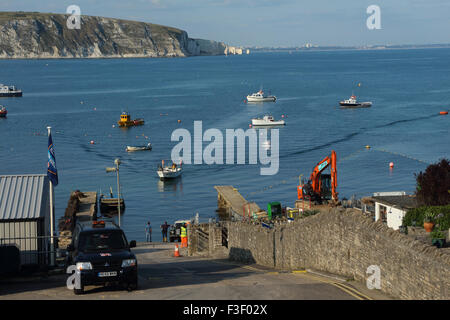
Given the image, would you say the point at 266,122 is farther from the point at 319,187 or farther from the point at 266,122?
the point at 319,187

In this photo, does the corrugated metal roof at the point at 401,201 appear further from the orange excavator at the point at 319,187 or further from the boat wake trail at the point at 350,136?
the boat wake trail at the point at 350,136

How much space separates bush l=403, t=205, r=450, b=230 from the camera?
2506 cm

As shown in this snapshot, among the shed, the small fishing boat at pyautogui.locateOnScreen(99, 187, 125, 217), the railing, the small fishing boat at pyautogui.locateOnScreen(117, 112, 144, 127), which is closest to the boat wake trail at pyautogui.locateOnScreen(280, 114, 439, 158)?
the small fishing boat at pyautogui.locateOnScreen(99, 187, 125, 217)

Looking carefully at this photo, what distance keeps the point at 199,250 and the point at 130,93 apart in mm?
156501

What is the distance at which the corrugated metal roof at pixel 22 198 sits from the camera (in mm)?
19609

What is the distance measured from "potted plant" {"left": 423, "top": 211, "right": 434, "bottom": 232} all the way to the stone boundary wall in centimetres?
419

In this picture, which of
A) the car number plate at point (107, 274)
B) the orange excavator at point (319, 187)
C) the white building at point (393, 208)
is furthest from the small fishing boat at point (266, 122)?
the car number plate at point (107, 274)

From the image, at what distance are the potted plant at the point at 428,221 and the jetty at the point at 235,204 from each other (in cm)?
2430

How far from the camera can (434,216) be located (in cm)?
2595

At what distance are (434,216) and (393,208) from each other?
611cm

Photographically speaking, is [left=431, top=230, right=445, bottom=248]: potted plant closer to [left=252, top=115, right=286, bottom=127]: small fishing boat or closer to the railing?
A: the railing
